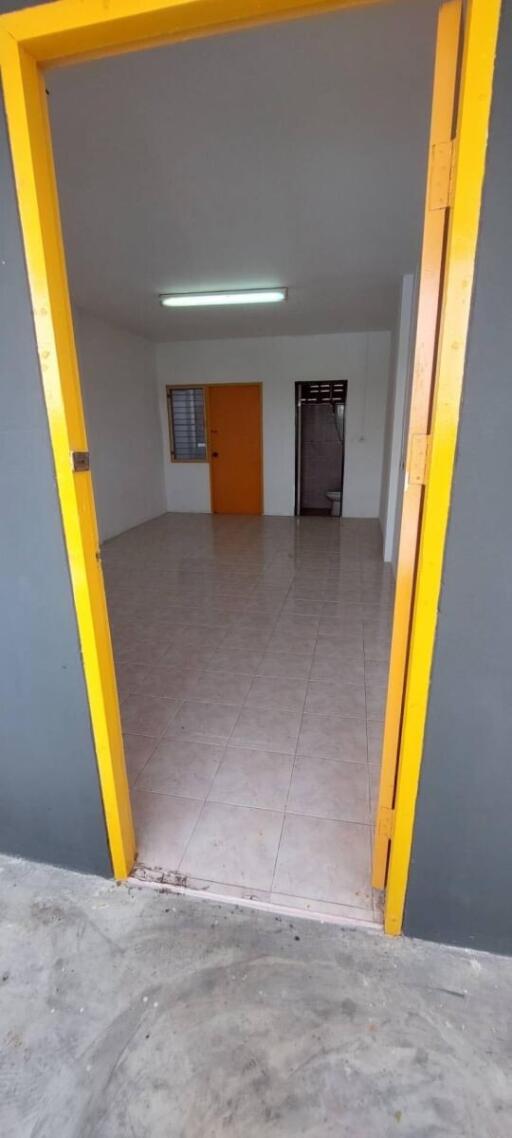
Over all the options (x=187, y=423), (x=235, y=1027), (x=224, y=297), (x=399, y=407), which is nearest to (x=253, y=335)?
(x=187, y=423)

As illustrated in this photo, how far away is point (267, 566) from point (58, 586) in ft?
12.1

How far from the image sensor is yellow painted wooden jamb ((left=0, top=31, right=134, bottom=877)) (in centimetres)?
98

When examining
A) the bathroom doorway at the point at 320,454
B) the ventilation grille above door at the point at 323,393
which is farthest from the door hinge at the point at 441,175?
the bathroom doorway at the point at 320,454

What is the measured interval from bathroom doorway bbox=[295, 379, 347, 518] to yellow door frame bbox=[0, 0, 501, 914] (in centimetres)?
627

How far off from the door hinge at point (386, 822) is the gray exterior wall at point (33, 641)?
32.7 inches

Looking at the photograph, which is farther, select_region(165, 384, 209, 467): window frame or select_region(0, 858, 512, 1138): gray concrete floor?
select_region(165, 384, 209, 467): window frame

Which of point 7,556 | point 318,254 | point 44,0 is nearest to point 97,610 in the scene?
point 7,556

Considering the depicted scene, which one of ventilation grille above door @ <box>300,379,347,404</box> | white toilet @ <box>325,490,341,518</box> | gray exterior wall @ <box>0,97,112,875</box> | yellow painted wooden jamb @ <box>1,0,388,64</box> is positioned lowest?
white toilet @ <box>325,490,341,518</box>

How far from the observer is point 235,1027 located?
1.13 m

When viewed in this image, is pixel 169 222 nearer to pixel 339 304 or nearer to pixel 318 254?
pixel 318 254

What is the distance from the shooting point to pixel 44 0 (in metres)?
0.92

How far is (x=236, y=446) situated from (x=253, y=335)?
1.52m

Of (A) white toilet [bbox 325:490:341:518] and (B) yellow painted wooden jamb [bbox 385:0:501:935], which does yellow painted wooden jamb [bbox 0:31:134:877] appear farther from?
(A) white toilet [bbox 325:490:341:518]

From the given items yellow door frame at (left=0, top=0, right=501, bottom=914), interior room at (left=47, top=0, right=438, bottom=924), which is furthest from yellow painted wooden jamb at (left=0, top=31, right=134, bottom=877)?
interior room at (left=47, top=0, right=438, bottom=924)
